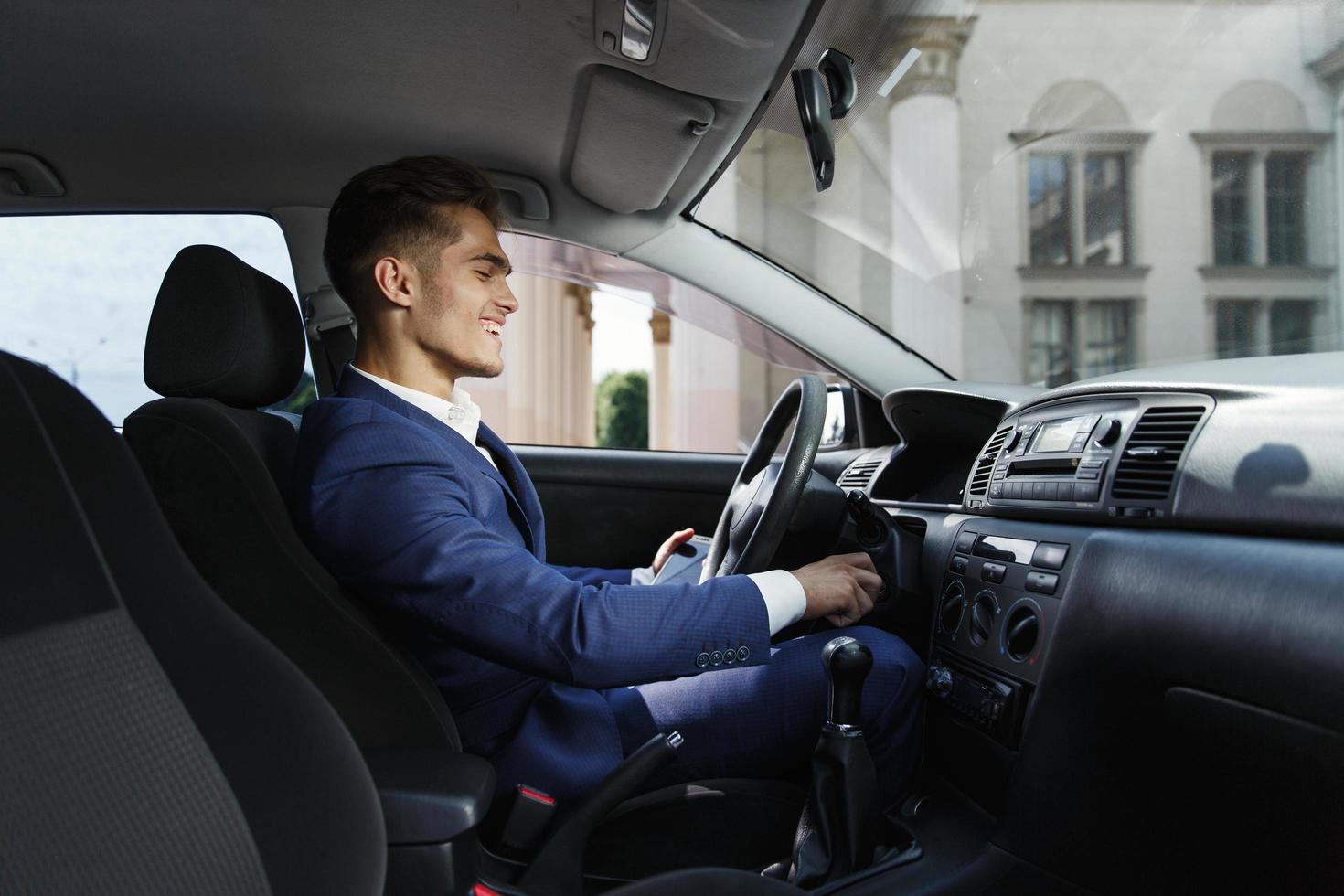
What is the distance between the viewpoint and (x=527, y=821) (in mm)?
1256

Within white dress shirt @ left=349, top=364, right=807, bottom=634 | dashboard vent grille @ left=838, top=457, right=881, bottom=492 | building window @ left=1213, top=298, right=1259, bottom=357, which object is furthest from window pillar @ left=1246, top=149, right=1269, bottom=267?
white dress shirt @ left=349, top=364, right=807, bottom=634

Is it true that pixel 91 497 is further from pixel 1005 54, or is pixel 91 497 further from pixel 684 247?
pixel 1005 54

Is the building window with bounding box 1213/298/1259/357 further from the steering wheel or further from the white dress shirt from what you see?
the white dress shirt

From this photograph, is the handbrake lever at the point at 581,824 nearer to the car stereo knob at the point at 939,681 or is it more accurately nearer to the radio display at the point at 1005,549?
the car stereo knob at the point at 939,681

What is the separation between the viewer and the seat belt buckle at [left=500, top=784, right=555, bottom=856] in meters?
1.25

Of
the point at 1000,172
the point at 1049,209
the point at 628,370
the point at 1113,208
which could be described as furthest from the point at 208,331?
the point at 628,370

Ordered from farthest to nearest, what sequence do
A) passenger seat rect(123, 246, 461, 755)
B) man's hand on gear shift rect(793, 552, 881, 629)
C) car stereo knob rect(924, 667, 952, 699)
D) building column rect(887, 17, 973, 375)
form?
building column rect(887, 17, 973, 375) < car stereo knob rect(924, 667, 952, 699) < man's hand on gear shift rect(793, 552, 881, 629) < passenger seat rect(123, 246, 461, 755)

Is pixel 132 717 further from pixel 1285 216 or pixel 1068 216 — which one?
pixel 1068 216

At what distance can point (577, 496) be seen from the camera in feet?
8.85

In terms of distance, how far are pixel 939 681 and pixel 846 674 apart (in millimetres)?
256

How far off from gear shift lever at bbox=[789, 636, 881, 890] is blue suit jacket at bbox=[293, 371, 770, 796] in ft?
0.38

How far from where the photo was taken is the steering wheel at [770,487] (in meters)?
1.51

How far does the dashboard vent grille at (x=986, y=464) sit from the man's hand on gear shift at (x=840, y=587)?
0.91 ft

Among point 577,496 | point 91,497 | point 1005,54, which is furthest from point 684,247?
point 1005,54
